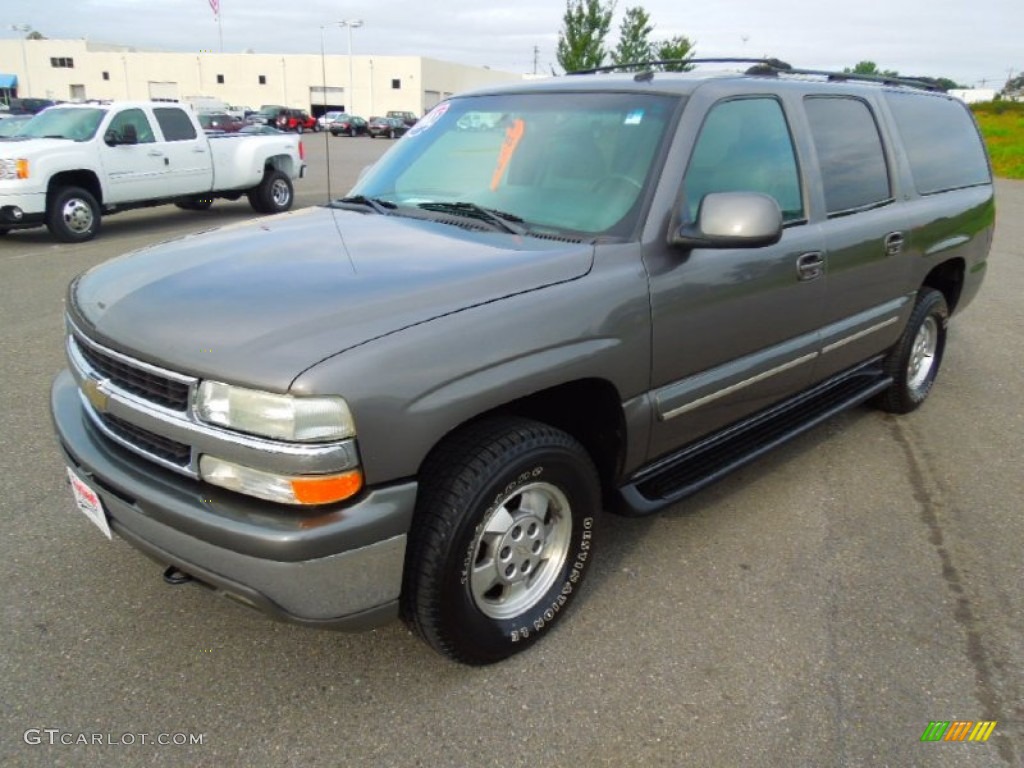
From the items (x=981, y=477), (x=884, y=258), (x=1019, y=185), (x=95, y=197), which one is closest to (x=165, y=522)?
(x=884, y=258)

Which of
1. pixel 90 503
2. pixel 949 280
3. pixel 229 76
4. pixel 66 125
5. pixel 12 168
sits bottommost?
pixel 90 503

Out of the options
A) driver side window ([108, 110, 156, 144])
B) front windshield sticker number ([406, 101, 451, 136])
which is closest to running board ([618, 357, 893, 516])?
front windshield sticker number ([406, 101, 451, 136])

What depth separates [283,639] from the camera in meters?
2.69

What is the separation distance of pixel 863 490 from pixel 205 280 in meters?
3.18

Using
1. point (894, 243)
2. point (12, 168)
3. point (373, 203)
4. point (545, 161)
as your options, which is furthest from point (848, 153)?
point (12, 168)

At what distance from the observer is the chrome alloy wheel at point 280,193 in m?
13.5

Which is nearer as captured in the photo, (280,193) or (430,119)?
(430,119)

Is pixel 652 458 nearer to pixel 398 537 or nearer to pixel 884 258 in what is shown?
pixel 398 537

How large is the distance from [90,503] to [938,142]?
4740 millimetres

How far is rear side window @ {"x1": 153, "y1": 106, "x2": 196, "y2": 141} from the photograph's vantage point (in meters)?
11.5

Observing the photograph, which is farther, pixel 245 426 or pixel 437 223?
pixel 437 223

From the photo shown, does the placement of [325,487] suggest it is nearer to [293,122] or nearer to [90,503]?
[90,503]

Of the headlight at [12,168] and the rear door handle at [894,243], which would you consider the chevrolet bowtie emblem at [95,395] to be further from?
the headlight at [12,168]

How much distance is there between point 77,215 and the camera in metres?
10.3
